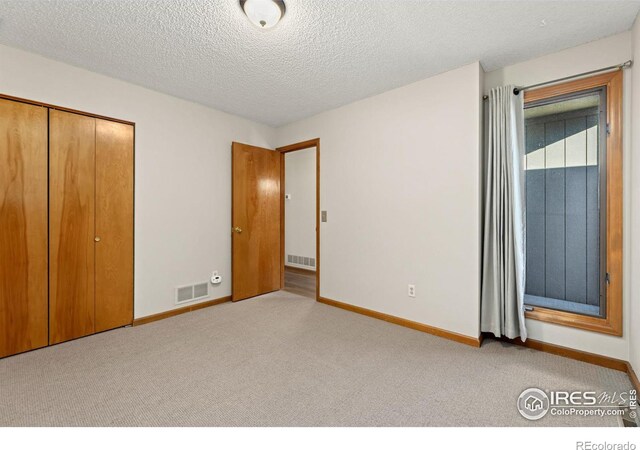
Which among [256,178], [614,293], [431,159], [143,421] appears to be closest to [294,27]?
[431,159]

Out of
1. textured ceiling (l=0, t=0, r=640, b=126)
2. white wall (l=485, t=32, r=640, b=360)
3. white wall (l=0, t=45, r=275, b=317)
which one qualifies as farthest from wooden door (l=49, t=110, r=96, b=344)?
white wall (l=485, t=32, r=640, b=360)

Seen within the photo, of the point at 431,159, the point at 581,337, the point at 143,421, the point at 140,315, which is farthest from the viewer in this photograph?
the point at 140,315

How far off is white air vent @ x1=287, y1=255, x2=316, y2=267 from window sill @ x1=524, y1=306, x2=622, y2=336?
12.7ft

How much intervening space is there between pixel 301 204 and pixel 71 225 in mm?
3945

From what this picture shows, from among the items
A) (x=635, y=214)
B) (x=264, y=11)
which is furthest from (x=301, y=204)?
(x=635, y=214)

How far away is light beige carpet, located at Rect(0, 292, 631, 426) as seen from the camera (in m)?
1.69

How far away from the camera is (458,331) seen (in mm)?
2717

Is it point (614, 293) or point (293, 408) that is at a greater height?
point (614, 293)

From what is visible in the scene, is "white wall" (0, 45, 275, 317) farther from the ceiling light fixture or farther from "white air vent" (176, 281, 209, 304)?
the ceiling light fixture

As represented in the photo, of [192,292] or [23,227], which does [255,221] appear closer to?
[192,292]

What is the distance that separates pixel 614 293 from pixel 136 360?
3.68m

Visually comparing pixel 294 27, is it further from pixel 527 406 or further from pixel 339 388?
pixel 527 406
